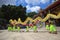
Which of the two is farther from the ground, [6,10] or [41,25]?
[6,10]

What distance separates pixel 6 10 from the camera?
2376 inches

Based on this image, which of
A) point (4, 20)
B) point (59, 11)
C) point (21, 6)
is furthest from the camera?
point (21, 6)

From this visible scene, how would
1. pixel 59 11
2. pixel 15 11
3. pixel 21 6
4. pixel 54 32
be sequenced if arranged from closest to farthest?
1. pixel 54 32
2. pixel 59 11
3. pixel 15 11
4. pixel 21 6

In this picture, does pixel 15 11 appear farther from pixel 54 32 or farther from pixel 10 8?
pixel 54 32

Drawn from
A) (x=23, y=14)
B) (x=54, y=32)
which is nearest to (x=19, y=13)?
(x=23, y=14)

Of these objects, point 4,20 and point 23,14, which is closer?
point 4,20

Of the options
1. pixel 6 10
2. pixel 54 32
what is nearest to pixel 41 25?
pixel 54 32

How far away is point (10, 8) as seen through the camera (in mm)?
60938

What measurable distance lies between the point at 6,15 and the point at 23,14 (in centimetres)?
525

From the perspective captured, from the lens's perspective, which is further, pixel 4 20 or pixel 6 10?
pixel 6 10

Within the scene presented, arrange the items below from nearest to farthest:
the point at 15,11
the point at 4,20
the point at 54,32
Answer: the point at 54,32 < the point at 4,20 < the point at 15,11

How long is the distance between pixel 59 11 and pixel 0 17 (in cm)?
2457

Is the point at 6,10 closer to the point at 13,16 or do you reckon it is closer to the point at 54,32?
the point at 13,16

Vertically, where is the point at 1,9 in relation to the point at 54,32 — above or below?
above
